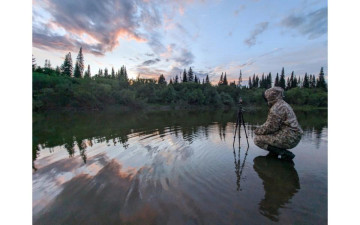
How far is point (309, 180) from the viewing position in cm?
416

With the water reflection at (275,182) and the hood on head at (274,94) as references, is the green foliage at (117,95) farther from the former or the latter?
the water reflection at (275,182)

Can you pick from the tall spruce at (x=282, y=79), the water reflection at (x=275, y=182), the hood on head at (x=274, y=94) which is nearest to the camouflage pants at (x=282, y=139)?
the water reflection at (x=275, y=182)

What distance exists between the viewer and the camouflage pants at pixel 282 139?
5356mm

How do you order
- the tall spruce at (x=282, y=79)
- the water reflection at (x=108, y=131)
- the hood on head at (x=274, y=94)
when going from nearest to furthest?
the hood on head at (x=274, y=94) → the water reflection at (x=108, y=131) → the tall spruce at (x=282, y=79)

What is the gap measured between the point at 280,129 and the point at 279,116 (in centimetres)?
50

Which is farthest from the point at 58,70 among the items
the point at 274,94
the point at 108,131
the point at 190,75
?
the point at 274,94

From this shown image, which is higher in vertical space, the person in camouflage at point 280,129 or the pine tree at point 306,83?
the pine tree at point 306,83

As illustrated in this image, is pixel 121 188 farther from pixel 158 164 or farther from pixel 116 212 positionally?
pixel 158 164

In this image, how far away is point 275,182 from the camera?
403 cm

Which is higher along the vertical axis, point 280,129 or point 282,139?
point 280,129

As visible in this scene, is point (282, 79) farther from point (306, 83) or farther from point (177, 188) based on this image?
point (177, 188)

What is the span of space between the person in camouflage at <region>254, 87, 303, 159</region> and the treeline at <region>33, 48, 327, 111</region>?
133ft

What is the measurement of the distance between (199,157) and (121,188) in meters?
3.00
